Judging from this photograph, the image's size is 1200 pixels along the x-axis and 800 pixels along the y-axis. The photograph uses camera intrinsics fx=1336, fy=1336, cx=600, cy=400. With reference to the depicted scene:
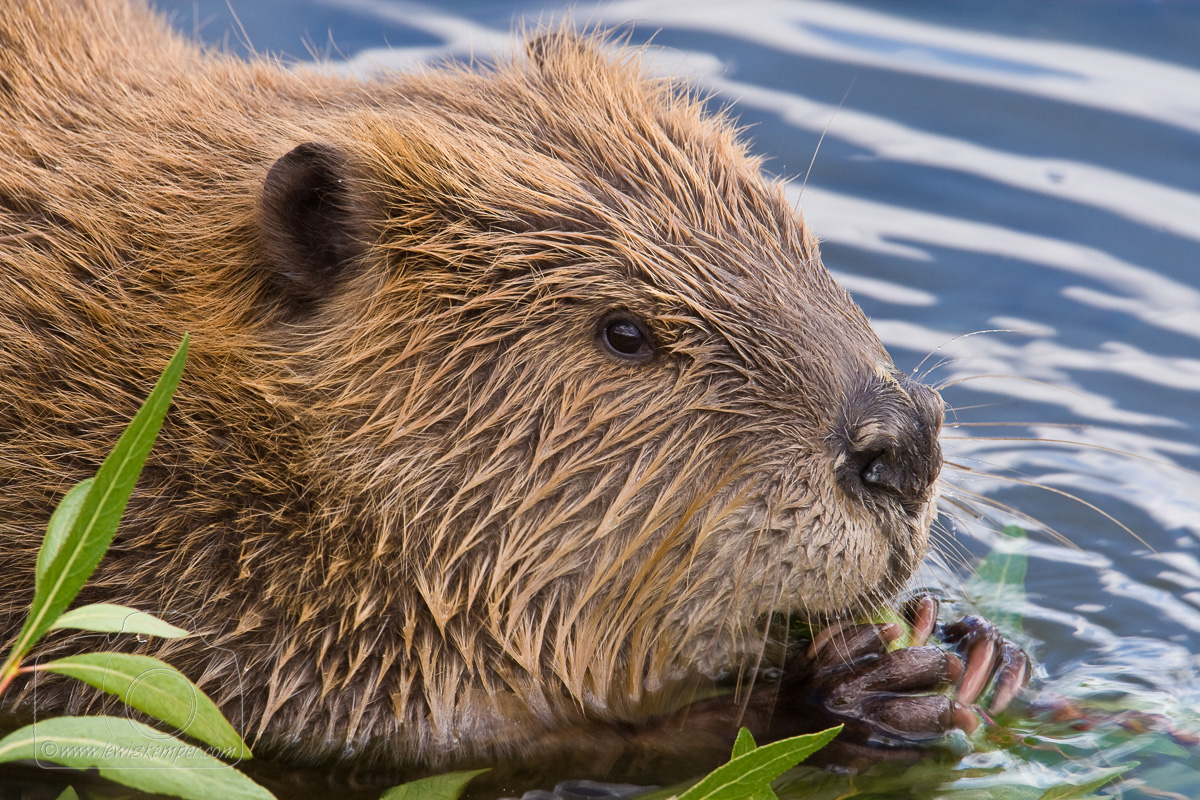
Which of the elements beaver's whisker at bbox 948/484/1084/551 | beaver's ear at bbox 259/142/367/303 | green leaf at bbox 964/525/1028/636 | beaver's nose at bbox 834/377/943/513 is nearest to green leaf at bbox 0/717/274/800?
beaver's ear at bbox 259/142/367/303

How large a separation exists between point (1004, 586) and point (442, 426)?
169 cm

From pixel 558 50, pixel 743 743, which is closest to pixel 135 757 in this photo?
pixel 743 743

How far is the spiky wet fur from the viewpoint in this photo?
258 cm

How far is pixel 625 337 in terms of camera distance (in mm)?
2600

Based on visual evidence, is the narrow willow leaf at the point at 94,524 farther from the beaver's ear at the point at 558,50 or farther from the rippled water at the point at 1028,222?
the rippled water at the point at 1028,222

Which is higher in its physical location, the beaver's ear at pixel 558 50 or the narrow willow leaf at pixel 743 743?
the beaver's ear at pixel 558 50

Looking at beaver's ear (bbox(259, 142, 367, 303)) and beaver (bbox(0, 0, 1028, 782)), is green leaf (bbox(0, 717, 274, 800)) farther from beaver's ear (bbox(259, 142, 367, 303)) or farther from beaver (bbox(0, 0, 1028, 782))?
beaver's ear (bbox(259, 142, 367, 303))

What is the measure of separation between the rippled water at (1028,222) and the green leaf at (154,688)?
1.64m

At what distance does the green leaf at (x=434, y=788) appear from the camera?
263cm

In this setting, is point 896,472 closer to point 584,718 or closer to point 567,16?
point 584,718

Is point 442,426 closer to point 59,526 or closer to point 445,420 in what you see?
point 445,420

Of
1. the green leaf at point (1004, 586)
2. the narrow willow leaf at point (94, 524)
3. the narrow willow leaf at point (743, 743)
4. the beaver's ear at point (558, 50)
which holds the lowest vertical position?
the narrow willow leaf at point (743, 743)

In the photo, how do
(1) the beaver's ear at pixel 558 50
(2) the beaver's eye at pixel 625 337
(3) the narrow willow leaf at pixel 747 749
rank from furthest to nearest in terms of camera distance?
1. (1) the beaver's ear at pixel 558 50
2. (2) the beaver's eye at pixel 625 337
3. (3) the narrow willow leaf at pixel 747 749

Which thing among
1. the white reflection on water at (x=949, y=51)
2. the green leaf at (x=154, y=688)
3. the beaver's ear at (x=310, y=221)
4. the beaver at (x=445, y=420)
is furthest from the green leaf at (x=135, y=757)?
the white reflection on water at (x=949, y=51)
